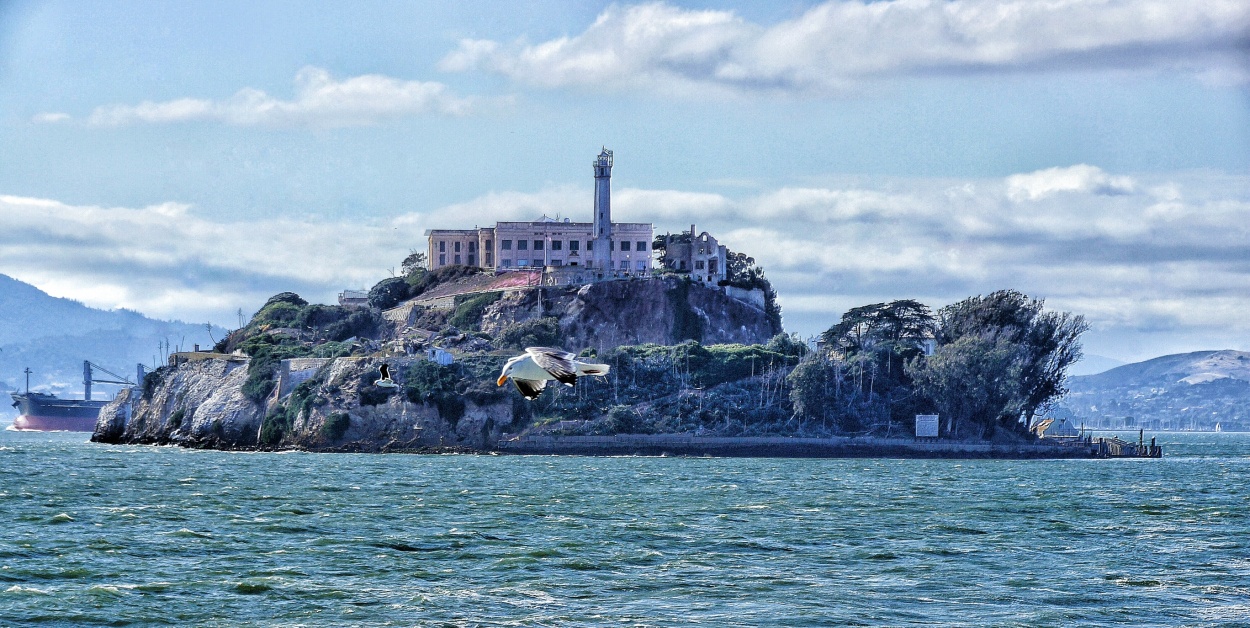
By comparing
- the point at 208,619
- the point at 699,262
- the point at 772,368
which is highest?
the point at 699,262

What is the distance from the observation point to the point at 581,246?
181m

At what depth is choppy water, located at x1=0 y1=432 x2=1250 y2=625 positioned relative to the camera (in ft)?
134

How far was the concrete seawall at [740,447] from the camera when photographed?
134250 millimetres

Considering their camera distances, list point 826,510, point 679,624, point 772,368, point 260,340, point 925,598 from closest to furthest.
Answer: point 679,624 → point 925,598 → point 826,510 → point 772,368 → point 260,340

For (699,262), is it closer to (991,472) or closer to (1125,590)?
(991,472)

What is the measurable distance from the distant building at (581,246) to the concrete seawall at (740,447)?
132 feet

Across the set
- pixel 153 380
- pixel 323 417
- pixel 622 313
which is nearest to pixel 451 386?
pixel 323 417

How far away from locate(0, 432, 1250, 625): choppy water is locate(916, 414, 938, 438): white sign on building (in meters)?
46.1

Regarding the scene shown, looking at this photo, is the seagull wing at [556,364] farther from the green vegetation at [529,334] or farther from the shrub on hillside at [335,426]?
the green vegetation at [529,334]

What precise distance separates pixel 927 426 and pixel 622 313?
123 feet

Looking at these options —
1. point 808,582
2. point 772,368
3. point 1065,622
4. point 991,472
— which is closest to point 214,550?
point 808,582

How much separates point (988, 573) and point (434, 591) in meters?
16.2

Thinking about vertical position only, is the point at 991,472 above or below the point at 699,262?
below

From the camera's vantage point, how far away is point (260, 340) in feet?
563
